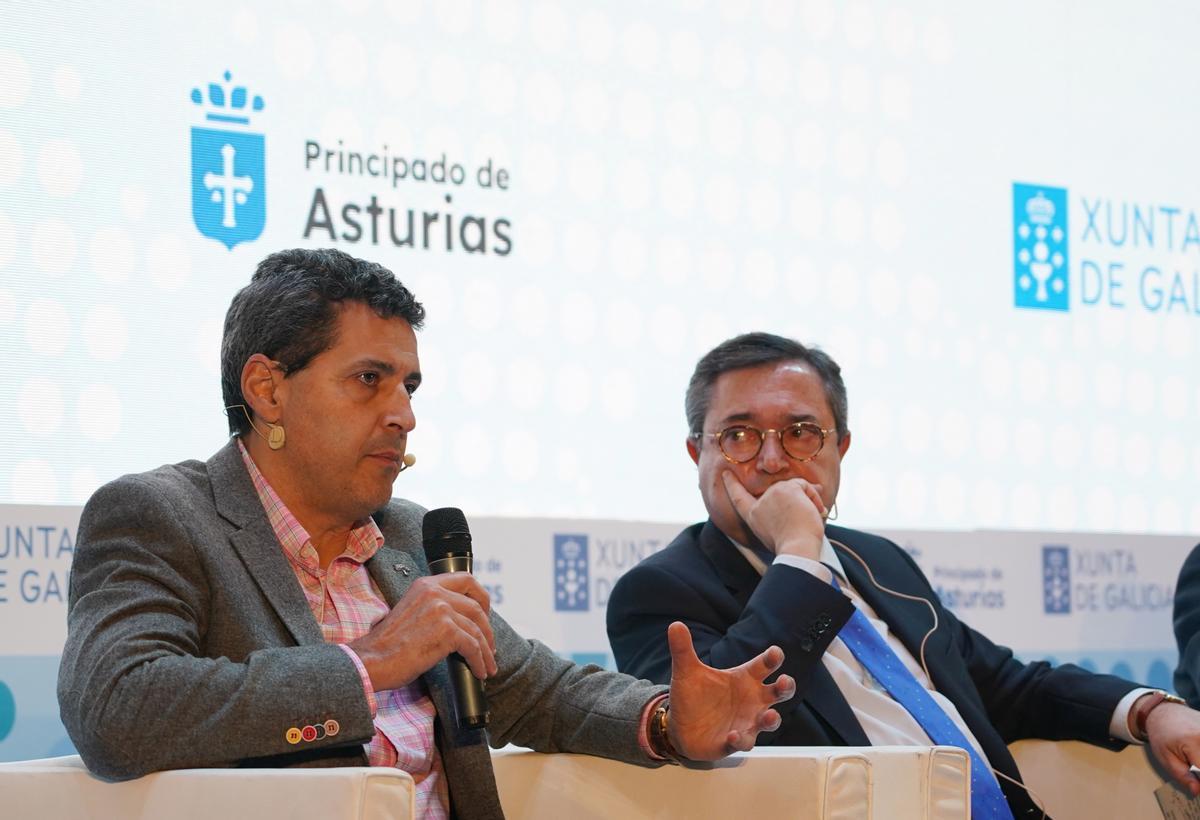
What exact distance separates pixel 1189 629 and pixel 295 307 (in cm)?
193

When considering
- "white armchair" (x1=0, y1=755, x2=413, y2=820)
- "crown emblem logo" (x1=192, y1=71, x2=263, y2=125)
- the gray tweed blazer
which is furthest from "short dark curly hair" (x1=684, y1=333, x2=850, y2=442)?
"white armchair" (x1=0, y1=755, x2=413, y2=820)

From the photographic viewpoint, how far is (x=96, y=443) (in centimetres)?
309

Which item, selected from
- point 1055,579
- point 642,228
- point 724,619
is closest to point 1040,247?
point 1055,579

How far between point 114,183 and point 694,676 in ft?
5.94

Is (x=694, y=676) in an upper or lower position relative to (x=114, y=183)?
lower

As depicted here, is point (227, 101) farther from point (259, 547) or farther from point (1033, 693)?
point (1033, 693)

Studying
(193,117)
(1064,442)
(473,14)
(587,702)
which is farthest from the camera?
(1064,442)

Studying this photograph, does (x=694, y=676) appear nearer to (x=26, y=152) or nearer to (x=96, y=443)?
(x=96, y=443)

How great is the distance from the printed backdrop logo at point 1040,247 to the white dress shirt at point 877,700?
2.03m

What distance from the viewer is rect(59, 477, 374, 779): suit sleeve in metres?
1.80

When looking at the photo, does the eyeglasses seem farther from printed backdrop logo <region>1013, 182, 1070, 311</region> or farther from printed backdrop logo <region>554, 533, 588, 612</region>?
printed backdrop logo <region>1013, 182, 1070, 311</region>

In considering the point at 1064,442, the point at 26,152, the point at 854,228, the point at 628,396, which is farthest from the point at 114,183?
the point at 1064,442

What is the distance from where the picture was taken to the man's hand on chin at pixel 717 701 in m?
2.02

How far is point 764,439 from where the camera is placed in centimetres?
283
